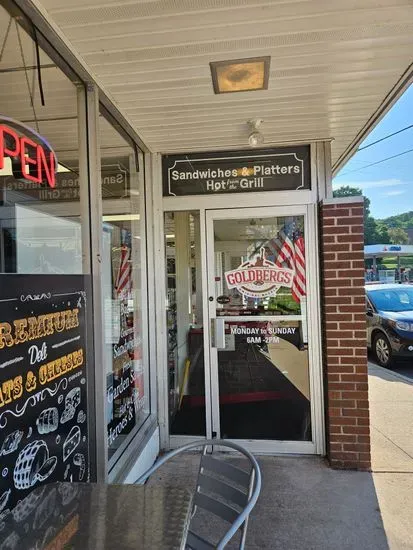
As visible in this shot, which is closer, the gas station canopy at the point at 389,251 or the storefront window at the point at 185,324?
the storefront window at the point at 185,324

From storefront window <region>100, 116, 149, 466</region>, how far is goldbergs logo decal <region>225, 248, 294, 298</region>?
878 mm

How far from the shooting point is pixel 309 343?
12.3ft

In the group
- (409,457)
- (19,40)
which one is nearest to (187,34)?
(19,40)

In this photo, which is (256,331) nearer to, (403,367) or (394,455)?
(394,455)

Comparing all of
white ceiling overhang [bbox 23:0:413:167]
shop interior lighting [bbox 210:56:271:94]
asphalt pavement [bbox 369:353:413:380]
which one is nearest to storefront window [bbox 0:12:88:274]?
white ceiling overhang [bbox 23:0:413:167]

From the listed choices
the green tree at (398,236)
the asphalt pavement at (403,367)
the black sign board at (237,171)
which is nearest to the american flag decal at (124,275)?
the black sign board at (237,171)

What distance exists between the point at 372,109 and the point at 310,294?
155 cm

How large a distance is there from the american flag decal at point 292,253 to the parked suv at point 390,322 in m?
4.32

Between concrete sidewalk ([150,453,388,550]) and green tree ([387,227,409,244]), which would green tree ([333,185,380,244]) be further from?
concrete sidewalk ([150,453,388,550])

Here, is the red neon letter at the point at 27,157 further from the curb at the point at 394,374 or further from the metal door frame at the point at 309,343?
the curb at the point at 394,374

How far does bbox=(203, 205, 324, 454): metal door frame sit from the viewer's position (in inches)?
147

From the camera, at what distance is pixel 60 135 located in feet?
8.43

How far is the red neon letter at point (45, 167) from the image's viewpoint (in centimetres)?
201

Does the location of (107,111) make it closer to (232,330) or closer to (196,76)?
(196,76)
